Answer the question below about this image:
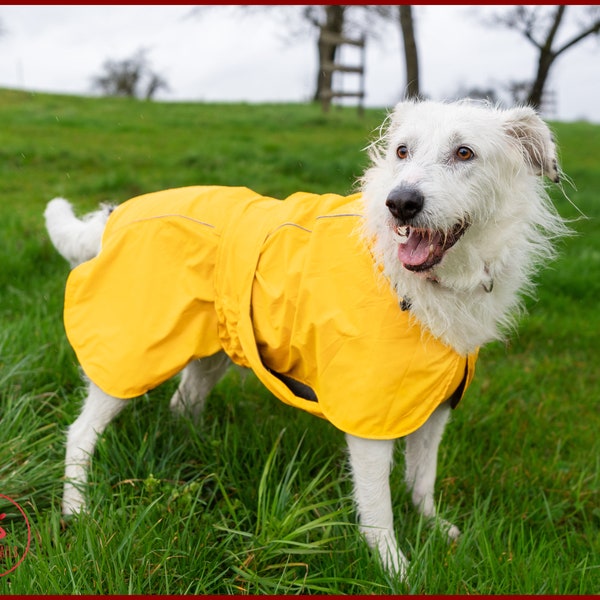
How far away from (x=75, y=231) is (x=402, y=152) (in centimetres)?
175

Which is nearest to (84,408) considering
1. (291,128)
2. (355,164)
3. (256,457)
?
(256,457)

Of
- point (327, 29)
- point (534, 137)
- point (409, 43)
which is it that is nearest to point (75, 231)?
point (534, 137)

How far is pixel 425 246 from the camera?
256 centimetres

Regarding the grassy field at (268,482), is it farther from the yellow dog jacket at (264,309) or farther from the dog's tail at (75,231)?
the dog's tail at (75,231)

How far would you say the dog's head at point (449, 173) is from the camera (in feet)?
8.05

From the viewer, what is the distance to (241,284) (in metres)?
2.92

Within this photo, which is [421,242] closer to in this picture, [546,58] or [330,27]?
[546,58]

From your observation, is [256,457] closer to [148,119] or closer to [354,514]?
[354,514]

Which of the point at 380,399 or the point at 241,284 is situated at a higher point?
the point at 241,284

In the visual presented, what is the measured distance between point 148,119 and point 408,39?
5964 mm

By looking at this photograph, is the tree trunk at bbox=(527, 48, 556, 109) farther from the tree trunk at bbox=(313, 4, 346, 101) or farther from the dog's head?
the dog's head

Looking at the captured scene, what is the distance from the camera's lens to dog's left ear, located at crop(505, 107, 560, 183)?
275 centimetres

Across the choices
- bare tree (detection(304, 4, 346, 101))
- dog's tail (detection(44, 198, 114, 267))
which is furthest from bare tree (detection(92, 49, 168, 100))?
dog's tail (detection(44, 198, 114, 267))

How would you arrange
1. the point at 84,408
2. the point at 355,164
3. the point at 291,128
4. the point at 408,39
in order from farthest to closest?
the point at 291,128, the point at 408,39, the point at 355,164, the point at 84,408
